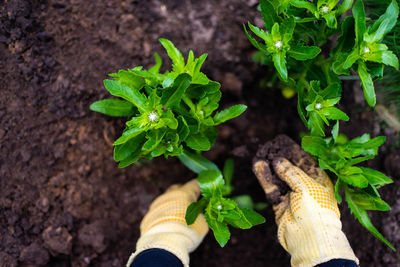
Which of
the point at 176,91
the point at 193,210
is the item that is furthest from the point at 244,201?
the point at 176,91

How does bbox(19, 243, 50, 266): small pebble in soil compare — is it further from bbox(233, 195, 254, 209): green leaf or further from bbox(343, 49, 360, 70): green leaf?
bbox(343, 49, 360, 70): green leaf

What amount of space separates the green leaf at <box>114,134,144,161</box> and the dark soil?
0.74 metres

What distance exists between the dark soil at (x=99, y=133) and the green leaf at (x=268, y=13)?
2.88ft

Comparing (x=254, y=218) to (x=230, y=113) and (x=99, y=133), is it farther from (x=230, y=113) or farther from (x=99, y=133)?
(x=99, y=133)

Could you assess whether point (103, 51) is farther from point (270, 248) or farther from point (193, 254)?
point (270, 248)

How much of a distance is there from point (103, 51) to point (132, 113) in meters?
0.81

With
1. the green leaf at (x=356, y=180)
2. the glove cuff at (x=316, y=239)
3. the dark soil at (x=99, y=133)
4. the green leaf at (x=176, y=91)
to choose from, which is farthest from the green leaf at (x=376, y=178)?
the green leaf at (x=176, y=91)

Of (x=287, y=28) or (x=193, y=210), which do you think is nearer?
(x=287, y=28)

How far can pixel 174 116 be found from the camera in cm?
217

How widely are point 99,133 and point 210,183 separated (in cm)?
109

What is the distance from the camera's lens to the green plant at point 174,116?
1.94m

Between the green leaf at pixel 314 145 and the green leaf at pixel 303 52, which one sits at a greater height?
the green leaf at pixel 303 52

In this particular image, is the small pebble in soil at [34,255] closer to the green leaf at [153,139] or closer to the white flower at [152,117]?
the green leaf at [153,139]

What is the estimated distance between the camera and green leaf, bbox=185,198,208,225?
7.39 ft
